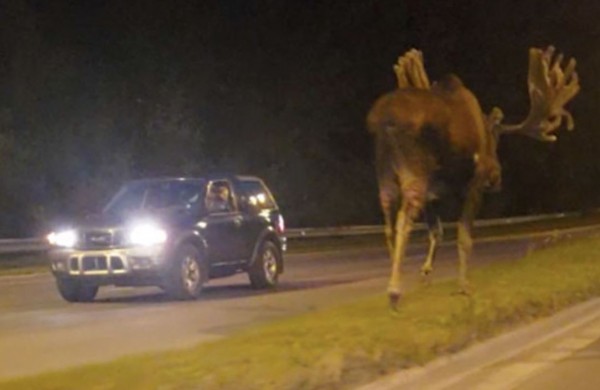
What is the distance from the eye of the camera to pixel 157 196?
77.7ft

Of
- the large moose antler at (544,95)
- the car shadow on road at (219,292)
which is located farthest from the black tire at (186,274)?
the large moose antler at (544,95)

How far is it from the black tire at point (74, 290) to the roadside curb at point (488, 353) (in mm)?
7792

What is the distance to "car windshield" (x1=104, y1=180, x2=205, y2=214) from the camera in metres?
23.3

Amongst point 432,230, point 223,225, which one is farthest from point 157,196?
point 432,230

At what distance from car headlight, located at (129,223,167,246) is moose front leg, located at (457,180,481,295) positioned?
5396 mm

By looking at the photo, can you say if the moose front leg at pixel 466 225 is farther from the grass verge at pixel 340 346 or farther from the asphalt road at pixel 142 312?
the asphalt road at pixel 142 312

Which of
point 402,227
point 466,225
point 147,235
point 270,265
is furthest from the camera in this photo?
point 270,265

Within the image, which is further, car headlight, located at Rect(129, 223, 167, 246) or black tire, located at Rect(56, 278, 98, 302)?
black tire, located at Rect(56, 278, 98, 302)

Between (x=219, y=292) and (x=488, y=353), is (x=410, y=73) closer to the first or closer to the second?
(x=488, y=353)

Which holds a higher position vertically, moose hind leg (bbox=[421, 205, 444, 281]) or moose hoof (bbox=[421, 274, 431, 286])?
moose hind leg (bbox=[421, 205, 444, 281])

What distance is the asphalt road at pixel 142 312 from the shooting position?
16.0 metres

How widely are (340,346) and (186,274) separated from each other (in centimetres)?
926

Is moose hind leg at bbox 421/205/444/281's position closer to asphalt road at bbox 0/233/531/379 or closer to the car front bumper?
asphalt road at bbox 0/233/531/379

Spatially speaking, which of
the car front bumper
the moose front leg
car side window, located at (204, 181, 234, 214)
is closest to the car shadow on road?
the car front bumper
